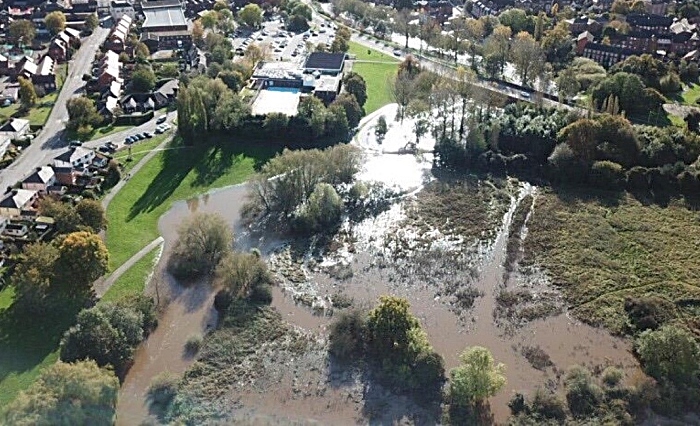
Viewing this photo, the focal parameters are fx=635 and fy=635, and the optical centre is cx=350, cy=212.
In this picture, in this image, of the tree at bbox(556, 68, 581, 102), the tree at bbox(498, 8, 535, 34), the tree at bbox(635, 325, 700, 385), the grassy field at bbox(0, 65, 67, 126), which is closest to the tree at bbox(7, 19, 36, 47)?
the grassy field at bbox(0, 65, 67, 126)

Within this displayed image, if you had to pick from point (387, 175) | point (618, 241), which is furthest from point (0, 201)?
point (618, 241)

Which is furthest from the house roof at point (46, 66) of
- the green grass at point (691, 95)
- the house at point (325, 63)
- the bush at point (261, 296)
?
the green grass at point (691, 95)

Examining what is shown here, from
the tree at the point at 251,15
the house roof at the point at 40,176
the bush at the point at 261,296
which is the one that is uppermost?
the tree at the point at 251,15

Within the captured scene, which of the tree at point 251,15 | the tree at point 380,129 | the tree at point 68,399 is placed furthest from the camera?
the tree at point 251,15

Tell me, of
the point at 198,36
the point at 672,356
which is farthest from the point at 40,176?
the point at 672,356

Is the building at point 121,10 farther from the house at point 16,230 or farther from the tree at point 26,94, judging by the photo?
the house at point 16,230

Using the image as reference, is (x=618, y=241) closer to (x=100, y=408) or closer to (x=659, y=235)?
(x=659, y=235)

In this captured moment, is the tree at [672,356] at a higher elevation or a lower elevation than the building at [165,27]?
lower
